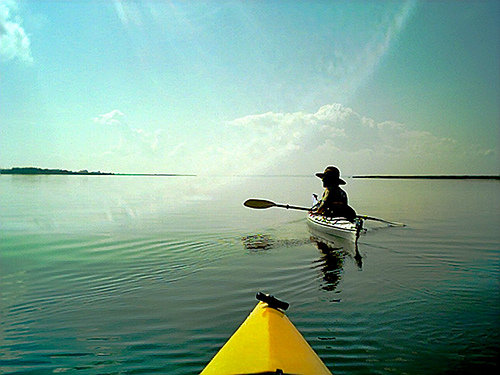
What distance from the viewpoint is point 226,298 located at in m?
8.55

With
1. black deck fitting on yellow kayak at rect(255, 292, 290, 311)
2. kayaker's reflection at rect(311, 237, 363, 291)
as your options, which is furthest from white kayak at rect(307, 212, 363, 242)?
black deck fitting on yellow kayak at rect(255, 292, 290, 311)

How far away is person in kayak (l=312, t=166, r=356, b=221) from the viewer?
16.1 m

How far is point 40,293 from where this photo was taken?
898 cm

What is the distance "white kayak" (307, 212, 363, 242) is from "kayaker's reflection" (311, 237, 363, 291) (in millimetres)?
593

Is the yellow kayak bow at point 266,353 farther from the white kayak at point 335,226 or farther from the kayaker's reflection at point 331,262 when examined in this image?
the white kayak at point 335,226

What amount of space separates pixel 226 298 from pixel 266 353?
192 inches

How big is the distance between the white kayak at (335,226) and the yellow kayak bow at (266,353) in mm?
10172

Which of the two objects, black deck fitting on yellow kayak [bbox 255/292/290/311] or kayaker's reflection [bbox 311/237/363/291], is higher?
kayaker's reflection [bbox 311/237/363/291]

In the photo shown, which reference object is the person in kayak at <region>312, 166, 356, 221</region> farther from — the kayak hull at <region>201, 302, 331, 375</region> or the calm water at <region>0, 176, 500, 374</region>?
the kayak hull at <region>201, 302, 331, 375</region>

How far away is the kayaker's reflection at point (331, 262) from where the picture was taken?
10.0m

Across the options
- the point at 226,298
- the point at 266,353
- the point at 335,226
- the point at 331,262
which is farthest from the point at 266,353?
the point at 335,226

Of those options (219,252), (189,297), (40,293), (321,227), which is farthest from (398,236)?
(40,293)

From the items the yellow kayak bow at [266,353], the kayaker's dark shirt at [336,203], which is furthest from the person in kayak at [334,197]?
the yellow kayak bow at [266,353]

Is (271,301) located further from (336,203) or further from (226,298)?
(336,203)
